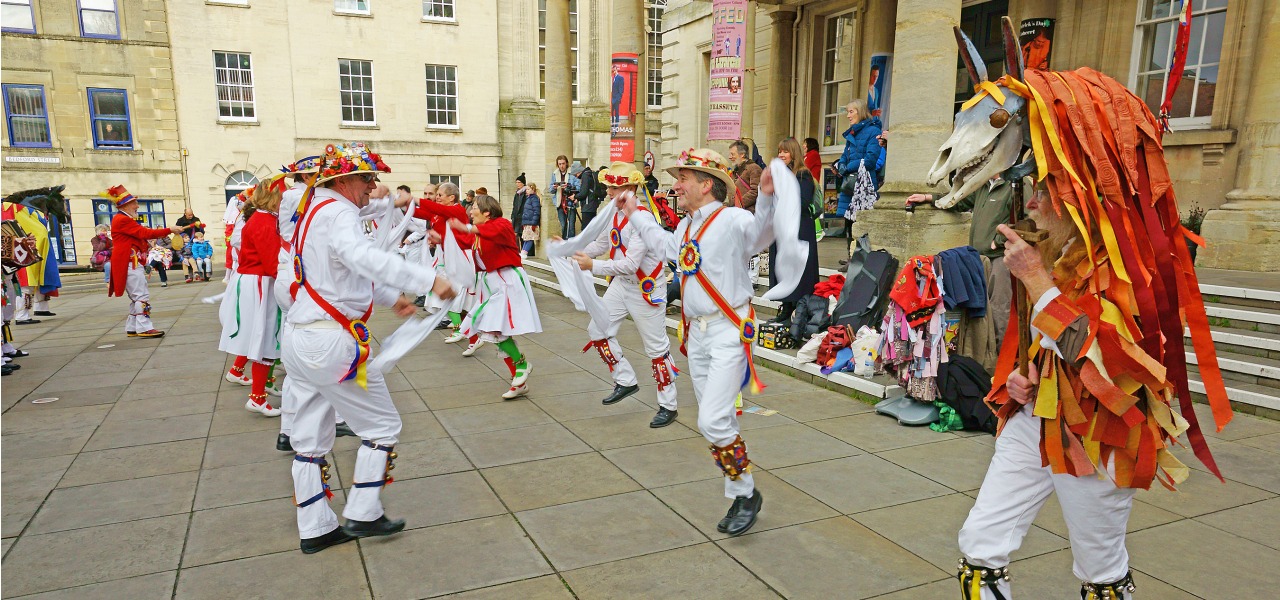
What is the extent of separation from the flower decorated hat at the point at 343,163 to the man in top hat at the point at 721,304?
71.2 inches

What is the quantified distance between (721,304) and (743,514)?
1.19 m

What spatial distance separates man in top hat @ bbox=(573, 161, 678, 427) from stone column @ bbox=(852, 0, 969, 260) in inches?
141

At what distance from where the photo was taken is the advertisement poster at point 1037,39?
10.9 m

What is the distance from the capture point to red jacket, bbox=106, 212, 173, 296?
10.0 metres

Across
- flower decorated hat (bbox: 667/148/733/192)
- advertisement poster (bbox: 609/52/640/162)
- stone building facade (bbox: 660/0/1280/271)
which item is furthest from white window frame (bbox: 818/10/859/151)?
flower decorated hat (bbox: 667/148/733/192)

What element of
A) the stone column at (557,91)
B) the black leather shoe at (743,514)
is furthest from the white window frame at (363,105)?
the black leather shoe at (743,514)

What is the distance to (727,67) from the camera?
30.3 ft

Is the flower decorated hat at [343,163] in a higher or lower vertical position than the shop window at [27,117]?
lower

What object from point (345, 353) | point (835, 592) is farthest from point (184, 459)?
point (835, 592)

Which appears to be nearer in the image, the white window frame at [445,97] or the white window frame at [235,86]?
the white window frame at [235,86]

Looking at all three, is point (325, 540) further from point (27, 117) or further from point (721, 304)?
point (27, 117)

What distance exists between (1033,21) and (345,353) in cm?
1158

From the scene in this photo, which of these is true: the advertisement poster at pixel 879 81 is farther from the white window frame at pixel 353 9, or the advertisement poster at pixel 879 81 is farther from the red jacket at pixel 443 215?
the white window frame at pixel 353 9

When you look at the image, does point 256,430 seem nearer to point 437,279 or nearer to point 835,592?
point 437,279
